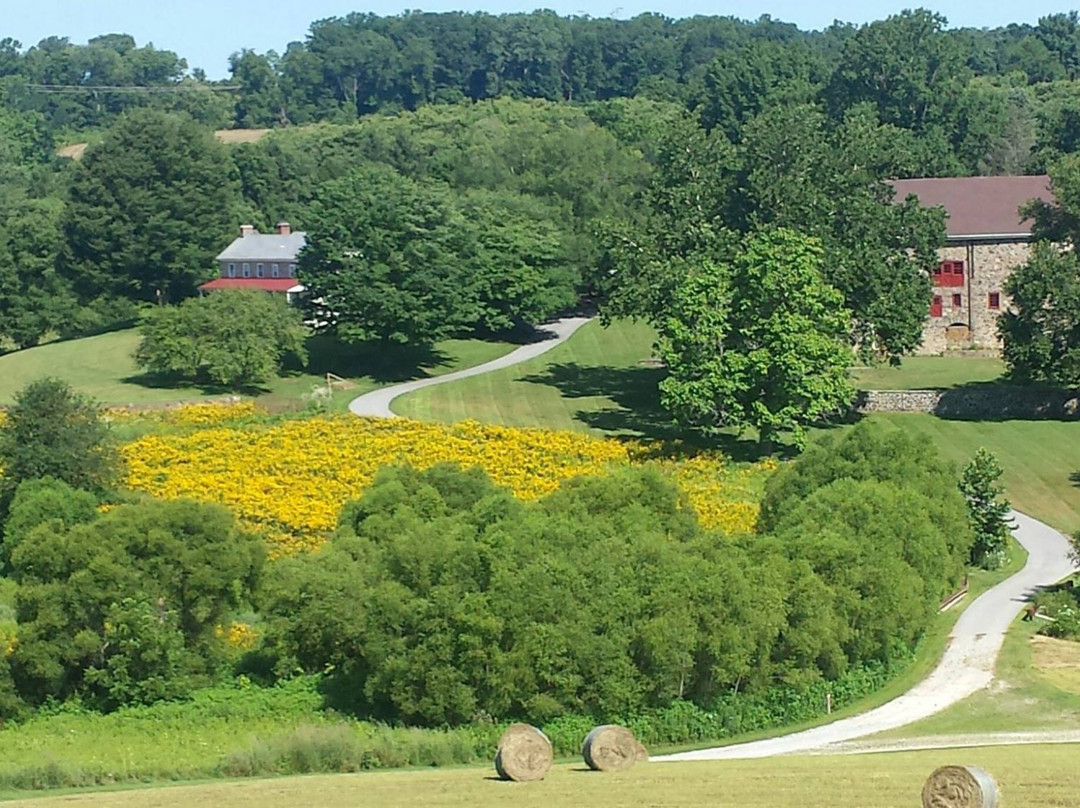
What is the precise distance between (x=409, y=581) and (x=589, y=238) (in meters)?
53.4

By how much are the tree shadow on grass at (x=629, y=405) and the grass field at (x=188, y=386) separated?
5.74 metres

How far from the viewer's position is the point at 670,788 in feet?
91.2

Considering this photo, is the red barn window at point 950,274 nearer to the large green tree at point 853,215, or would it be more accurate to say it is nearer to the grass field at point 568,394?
A: the large green tree at point 853,215

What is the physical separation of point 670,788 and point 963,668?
49.5 feet

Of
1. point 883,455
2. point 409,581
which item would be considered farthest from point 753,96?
point 409,581

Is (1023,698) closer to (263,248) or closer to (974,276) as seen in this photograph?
(974,276)

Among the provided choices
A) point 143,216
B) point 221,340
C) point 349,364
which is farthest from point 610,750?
point 143,216

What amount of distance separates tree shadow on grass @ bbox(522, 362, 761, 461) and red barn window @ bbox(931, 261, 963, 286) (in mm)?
14015

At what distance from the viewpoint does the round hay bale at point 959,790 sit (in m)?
23.9

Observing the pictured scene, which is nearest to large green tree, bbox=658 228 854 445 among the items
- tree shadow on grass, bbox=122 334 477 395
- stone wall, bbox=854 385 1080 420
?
stone wall, bbox=854 385 1080 420

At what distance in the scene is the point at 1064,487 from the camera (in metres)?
60.8

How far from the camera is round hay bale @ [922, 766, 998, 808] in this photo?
23859 mm

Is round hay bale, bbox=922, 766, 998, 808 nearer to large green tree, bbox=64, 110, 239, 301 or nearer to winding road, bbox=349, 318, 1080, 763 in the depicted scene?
winding road, bbox=349, 318, 1080, 763

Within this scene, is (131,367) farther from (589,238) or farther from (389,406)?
(589,238)
